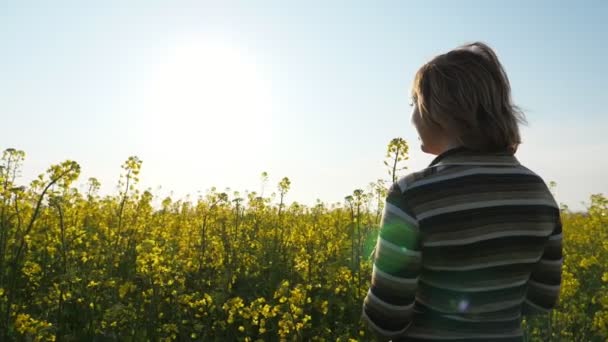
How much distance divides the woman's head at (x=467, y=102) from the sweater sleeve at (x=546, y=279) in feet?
1.43

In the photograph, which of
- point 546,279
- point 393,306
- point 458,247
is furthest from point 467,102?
point 546,279

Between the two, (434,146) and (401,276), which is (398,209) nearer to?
(401,276)

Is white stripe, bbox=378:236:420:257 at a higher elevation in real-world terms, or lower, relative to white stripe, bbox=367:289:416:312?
higher

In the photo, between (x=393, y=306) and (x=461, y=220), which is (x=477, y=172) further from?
(x=393, y=306)

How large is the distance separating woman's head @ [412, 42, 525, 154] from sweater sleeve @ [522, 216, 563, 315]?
44cm

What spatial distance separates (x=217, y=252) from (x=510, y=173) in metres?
3.82

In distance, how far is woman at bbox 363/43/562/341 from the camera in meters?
1.40

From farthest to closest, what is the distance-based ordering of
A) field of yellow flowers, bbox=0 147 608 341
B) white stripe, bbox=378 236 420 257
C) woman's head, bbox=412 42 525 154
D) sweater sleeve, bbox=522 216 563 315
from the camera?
field of yellow flowers, bbox=0 147 608 341 → sweater sleeve, bbox=522 216 563 315 → woman's head, bbox=412 42 525 154 → white stripe, bbox=378 236 420 257

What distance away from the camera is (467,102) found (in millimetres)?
1486

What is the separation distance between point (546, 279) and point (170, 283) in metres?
2.60

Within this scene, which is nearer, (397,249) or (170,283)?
(397,249)

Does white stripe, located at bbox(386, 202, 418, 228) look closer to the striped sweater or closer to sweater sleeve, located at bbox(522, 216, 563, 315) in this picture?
the striped sweater

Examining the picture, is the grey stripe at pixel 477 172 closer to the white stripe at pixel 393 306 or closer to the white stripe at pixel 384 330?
the white stripe at pixel 393 306

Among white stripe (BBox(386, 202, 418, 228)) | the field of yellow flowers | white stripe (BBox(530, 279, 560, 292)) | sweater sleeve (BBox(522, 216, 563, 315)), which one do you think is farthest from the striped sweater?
the field of yellow flowers
